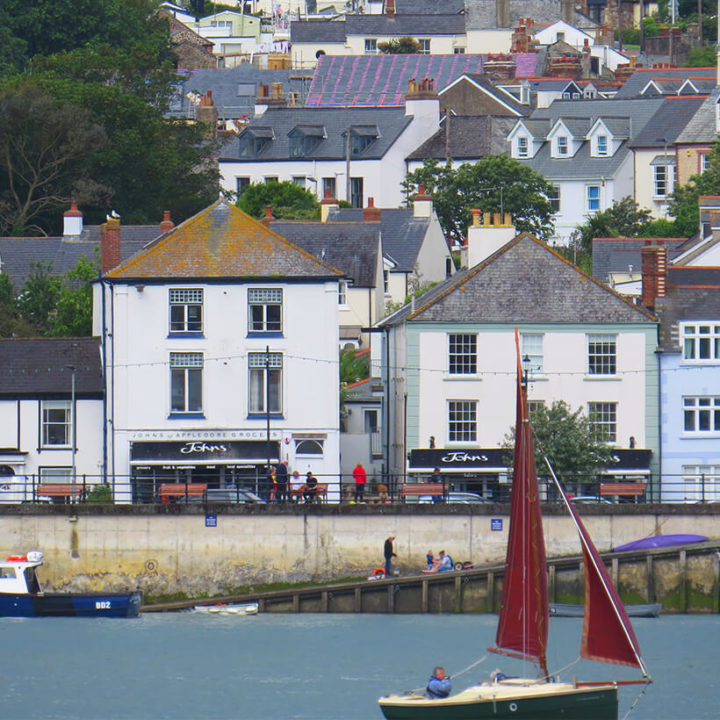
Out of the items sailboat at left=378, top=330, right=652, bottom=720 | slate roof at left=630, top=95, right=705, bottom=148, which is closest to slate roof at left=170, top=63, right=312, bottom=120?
slate roof at left=630, top=95, right=705, bottom=148

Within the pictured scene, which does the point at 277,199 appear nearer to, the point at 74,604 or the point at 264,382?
the point at 264,382

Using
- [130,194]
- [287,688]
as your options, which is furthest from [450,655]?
[130,194]

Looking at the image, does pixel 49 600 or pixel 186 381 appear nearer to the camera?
pixel 49 600

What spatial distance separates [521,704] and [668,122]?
283ft

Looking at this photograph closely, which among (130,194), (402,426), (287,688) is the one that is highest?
(130,194)

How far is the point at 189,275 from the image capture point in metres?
76.3

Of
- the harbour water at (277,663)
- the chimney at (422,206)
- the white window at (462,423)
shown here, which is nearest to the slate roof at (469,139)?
the chimney at (422,206)

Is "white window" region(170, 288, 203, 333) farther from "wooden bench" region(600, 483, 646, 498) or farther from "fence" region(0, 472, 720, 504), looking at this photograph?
"wooden bench" region(600, 483, 646, 498)

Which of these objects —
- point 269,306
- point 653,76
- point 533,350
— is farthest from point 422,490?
point 653,76

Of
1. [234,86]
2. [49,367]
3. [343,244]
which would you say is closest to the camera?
[49,367]

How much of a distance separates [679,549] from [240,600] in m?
12.0

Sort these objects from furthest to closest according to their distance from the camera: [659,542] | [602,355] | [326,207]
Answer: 1. [326,207]
2. [602,355]
3. [659,542]

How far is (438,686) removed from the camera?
167ft

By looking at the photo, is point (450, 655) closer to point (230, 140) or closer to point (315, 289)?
point (315, 289)
